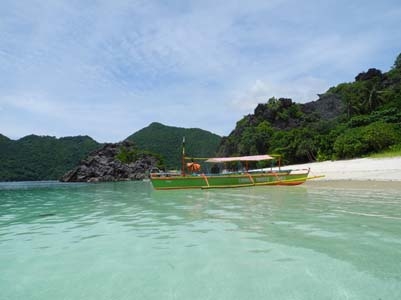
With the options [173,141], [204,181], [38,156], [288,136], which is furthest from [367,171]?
[38,156]

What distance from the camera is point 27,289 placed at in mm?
4430

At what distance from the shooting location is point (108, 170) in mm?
92750

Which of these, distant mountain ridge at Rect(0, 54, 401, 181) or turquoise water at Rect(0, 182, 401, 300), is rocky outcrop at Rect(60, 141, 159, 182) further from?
turquoise water at Rect(0, 182, 401, 300)

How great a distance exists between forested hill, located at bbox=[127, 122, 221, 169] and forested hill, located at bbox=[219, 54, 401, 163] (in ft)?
62.5

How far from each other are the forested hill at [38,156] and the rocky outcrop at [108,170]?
2792 centimetres

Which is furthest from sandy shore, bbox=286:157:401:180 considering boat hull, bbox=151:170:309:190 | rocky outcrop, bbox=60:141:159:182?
rocky outcrop, bbox=60:141:159:182

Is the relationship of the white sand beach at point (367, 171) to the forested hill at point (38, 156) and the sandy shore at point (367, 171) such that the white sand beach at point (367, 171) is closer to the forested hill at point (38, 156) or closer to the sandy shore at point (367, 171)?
the sandy shore at point (367, 171)

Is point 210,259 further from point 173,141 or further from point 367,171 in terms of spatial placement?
point 173,141

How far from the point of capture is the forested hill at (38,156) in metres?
114

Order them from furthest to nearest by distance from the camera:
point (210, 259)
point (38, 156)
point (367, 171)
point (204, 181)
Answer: point (38, 156)
point (367, 171)
point (204, 181)
point (210, 259)

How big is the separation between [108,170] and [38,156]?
4821 cm

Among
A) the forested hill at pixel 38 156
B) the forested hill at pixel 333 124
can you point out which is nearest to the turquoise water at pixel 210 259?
the forested hill at pixel 333 124

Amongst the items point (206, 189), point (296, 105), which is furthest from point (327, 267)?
point (296, 105)

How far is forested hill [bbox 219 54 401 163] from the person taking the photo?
3948cm
